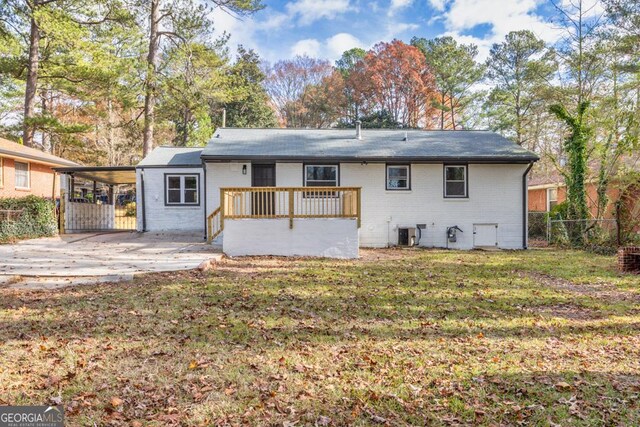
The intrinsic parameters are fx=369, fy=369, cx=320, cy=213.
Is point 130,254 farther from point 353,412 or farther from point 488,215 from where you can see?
point 488,215

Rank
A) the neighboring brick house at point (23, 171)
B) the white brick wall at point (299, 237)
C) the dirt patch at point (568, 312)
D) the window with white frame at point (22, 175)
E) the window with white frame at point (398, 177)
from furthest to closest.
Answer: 1. the window with white frame at point (22, 175)
2. the neighboring brick house at point (23, 171)
3. the window with white frame at point (398, 177)
4. the white brick wall at point (299, 237)
5. the dirt patch at point (568, 312)

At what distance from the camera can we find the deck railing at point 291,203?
31.8 feet

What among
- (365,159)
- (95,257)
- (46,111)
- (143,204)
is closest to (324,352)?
(95,257)

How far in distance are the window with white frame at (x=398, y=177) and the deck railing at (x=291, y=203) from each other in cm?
244

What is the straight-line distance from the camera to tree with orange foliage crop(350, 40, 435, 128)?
28.5 m

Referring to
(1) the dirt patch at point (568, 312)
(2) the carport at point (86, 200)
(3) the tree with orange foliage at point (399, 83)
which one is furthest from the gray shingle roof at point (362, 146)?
(3) the tree with orange foliage at point (399, 83)

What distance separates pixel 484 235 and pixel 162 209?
12.2 meters

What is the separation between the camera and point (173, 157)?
15445 millimetres

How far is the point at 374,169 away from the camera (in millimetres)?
12430

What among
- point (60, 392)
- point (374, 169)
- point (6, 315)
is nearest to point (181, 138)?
point (374, 169)

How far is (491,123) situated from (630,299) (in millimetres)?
22816

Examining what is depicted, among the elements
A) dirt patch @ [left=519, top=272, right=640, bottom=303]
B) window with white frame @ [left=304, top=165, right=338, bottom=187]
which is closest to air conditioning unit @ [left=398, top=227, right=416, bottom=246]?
window with white frame @ [left=304, top=165, right=338, bottom=187]

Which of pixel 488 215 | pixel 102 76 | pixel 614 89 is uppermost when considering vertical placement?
pixel 102 76

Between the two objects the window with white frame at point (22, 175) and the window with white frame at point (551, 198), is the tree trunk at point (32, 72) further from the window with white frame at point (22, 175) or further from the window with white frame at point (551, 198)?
the window with white frame at point (551, 198)
